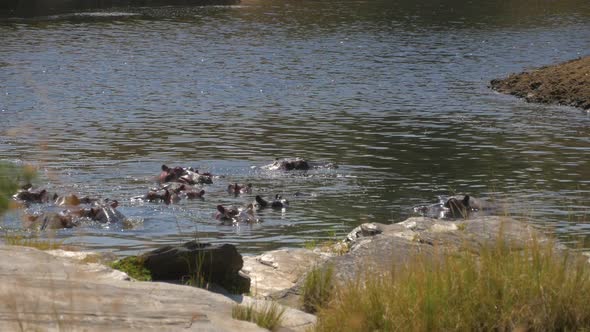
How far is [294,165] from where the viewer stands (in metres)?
21.5

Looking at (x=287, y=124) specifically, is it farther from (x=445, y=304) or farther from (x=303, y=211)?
Result: (x=445, y=304)

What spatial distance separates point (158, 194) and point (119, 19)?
151ft

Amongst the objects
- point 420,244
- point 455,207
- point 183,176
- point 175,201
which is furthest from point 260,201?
point 420,244

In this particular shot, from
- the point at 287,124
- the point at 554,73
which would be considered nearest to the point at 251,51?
the point at 554,73

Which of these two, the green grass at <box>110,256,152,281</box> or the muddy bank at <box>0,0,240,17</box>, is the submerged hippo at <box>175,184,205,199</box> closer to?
the green grass at <box>110,256,152,281</box>

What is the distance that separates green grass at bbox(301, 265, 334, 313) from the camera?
9.41 m

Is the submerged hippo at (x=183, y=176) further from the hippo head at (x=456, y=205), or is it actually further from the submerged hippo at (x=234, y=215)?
the hippo head at (x=456, y=205)

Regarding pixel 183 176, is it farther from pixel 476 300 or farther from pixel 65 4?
pixel 65 4

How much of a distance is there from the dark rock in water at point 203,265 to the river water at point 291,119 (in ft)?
6.24

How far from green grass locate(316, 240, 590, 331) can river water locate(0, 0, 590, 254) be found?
2.43 metres

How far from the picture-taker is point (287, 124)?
28.9m

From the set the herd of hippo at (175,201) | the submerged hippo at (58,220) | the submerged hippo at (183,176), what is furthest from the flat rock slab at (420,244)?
the submerged hippo at (183,176)

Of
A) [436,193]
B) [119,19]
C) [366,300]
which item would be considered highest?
[366,300]

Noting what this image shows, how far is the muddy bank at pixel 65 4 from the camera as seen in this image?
220ft
